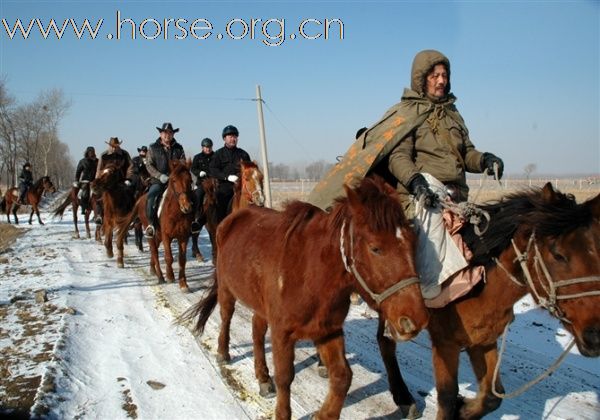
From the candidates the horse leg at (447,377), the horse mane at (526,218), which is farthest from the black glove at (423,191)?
the horse leg at (447,377)

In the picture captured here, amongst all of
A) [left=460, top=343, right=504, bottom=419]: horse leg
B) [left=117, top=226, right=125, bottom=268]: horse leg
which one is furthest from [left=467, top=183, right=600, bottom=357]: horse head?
[left=117, top=226, right=125, bottom=268]: horse leg

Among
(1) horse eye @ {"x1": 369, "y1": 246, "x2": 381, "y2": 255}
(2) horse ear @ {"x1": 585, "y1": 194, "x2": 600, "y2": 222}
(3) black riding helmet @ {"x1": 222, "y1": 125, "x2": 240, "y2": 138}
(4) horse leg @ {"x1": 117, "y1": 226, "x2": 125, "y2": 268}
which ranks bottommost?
(4) horse leg @ {"x1": 117, "y1": 226, "x2": 125, "y2": 268}

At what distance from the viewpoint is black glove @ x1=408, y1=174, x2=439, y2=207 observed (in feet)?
11.1

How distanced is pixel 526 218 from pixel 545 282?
479 millimetres

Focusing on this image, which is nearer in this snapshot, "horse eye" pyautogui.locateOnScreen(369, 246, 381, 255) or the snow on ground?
"horse eye" pyautogui.locateOnScreen(369, 246, 381, 255)

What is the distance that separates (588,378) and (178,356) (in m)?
4.64

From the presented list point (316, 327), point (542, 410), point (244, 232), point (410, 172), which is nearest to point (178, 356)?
point (244, 232)

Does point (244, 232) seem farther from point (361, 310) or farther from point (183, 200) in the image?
point (183, 200)

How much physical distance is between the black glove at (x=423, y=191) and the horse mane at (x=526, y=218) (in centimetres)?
47

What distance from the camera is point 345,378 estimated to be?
3.35 meters

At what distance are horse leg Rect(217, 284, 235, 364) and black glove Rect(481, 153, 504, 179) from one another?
3.11 meters

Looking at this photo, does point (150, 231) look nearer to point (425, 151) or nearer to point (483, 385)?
point (425, 151)

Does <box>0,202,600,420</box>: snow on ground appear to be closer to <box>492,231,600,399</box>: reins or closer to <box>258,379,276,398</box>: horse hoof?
<box>258,379,276,398</box>: horse hoof

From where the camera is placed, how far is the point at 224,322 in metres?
5.16
